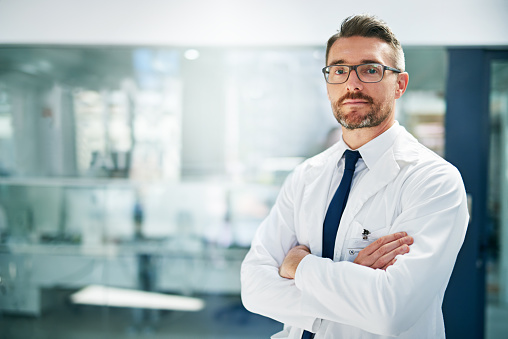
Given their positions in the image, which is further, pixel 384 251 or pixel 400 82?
pixel 400 82

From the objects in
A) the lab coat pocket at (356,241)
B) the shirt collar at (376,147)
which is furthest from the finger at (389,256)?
the shirt collar at (376,147)

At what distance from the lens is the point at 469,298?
2.67 meters

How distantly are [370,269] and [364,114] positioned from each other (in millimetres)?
554

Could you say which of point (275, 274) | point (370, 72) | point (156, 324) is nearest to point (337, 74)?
point (370, 72)

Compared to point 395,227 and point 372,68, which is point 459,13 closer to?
point 372,68

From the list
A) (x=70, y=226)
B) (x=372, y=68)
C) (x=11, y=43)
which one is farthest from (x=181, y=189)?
(x=372, y=68)

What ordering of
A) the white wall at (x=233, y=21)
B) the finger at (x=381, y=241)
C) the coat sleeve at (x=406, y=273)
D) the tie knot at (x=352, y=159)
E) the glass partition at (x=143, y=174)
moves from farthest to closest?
the glass partition at (x=143, y=174) → the white wall at (x=233, y=21) → the tie knot at (x=352, y=159) → the finger at (x=381, y=241) → the coat sleeve at (x=406, y=273)

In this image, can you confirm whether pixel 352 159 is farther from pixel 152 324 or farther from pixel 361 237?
pixel 152 324

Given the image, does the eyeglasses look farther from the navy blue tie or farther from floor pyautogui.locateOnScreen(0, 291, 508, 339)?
floor pyautogui.locateOnScreen(0, 291, 508, 339)

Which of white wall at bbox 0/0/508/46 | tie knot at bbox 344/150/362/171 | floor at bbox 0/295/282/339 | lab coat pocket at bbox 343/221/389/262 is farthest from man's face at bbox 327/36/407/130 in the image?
floor at bbox 0/295/282/339

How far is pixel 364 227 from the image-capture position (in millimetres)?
1455

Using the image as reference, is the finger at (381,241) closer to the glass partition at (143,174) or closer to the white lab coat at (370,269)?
the white lab coat at (370,269)

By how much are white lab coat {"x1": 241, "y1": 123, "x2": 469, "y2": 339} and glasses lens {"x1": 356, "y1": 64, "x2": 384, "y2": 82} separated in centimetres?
23

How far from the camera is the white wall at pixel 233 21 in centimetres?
265
